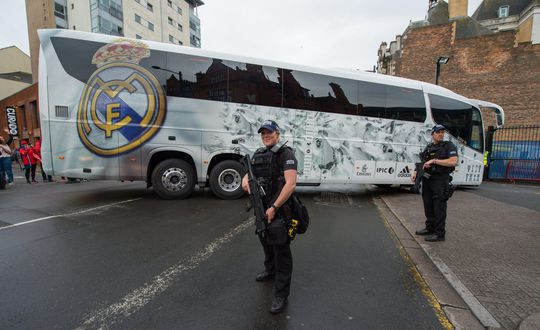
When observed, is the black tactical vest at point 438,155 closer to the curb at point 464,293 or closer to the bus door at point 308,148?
the curb at point 464,293

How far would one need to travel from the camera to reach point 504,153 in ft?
40.3

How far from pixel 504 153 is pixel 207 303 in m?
15.5

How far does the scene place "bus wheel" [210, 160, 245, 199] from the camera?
6.52 metres

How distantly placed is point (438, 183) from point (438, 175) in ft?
0.40

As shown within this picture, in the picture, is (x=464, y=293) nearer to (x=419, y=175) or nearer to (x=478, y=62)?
(x=419, y=175)

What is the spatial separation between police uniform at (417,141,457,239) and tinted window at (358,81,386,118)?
3.27m

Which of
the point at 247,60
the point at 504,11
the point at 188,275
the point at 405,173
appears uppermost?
the point at 504,11

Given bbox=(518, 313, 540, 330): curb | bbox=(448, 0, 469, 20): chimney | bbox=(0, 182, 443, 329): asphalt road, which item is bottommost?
bbox=(0, 182, 443, 329): asphalt road

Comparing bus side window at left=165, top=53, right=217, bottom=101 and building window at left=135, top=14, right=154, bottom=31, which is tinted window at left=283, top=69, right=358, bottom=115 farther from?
building window at left=135, top=14, right=154, bottom=31

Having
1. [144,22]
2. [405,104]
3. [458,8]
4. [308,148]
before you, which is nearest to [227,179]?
[308,148]

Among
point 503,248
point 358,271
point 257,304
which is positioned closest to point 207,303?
point 257,304

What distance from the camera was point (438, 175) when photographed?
3.96 metres

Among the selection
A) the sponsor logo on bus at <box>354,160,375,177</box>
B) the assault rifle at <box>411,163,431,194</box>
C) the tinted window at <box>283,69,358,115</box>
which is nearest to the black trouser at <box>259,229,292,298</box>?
the assault rifle at <box>411,163,431,194</box>

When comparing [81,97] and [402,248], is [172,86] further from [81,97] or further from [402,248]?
[402,248]
